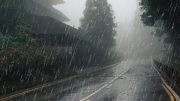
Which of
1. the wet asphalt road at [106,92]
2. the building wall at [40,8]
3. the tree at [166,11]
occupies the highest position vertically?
the building wall at [40,8]

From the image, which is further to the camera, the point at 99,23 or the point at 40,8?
the point at 99,23

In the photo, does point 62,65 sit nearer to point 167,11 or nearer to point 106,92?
point 167,11

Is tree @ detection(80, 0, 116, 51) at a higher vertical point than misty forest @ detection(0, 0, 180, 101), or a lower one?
higher

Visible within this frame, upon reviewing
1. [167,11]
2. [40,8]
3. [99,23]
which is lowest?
[167,11]

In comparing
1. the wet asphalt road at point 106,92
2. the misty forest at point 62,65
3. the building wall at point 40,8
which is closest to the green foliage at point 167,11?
the misty forest at point 62,65

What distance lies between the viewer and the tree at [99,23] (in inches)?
2280

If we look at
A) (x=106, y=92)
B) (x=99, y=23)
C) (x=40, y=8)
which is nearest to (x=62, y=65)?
(x=40, y=8)

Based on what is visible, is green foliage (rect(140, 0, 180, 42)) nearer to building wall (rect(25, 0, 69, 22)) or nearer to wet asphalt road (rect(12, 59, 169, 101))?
wet asphalt road (rect(12, 59, 169, 101))

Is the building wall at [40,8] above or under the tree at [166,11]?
above

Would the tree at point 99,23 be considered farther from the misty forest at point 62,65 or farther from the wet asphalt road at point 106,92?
the wet asphalt road at point 106,92

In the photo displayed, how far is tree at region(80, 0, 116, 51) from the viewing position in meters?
57.9

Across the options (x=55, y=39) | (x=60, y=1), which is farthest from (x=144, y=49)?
(x=55, y=39)

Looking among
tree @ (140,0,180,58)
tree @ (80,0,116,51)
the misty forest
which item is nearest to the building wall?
the misty forest

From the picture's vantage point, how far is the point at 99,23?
193 ft
